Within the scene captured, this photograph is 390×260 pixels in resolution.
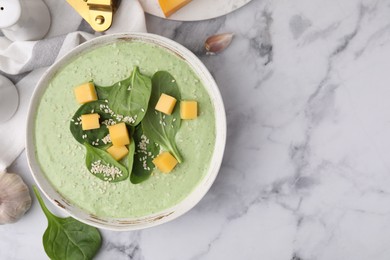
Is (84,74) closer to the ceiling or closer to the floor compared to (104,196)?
closer to the ceiling

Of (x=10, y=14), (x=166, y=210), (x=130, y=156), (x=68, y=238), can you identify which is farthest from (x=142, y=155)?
(x=10, y=14)

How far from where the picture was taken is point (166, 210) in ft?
4.47

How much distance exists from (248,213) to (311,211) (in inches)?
6.1

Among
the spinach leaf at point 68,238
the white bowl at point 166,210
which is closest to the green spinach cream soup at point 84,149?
the white bowl at point 166,210

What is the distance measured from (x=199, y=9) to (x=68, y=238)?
2.13ft

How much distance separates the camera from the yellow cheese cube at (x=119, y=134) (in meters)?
1.31

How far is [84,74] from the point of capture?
1.35m

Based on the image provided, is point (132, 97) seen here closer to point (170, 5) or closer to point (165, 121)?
point (165, 121)

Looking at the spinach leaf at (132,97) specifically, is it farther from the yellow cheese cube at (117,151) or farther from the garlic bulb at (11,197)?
the garlic bulb at (11,197)

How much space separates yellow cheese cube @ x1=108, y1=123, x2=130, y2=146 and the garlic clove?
287 millimetres

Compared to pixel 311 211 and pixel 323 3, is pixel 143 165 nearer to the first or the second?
pixel 311 211

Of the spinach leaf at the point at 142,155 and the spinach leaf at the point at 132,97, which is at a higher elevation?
the spinach leaf at the point at 132,97

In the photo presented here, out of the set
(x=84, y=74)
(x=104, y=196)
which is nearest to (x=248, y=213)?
(x=104, y=196)

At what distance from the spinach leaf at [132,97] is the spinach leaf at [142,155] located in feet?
0.13
